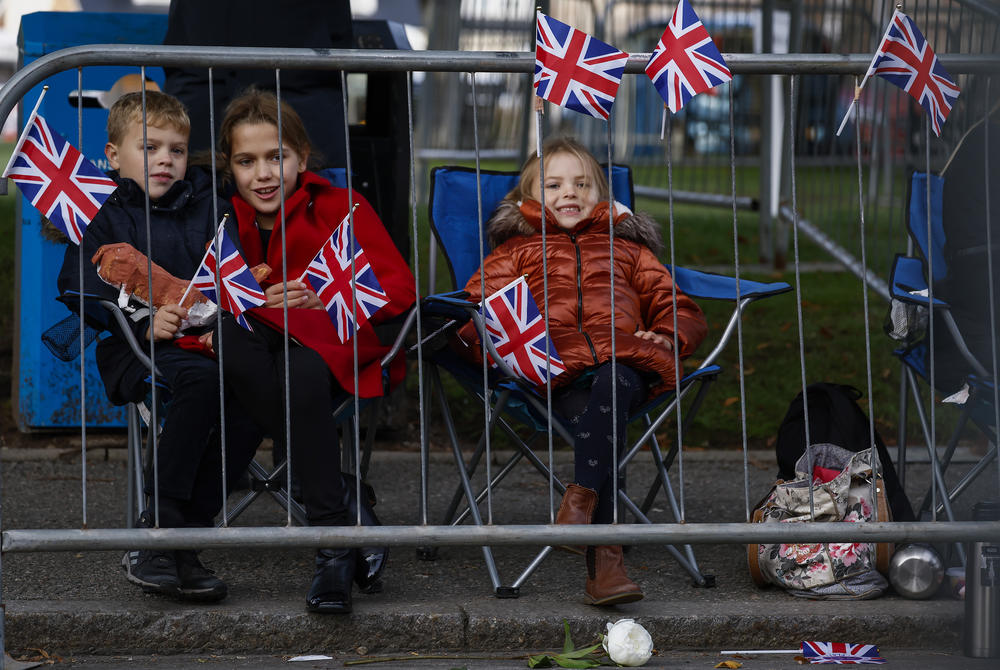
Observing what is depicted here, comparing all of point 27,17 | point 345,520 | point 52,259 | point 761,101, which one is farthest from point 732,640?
point 761,101

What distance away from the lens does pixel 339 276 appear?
3.97 metres

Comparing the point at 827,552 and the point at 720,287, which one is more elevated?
the point at 720,287

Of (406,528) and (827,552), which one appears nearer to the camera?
(406,528)

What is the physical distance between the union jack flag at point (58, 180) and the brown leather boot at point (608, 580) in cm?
168

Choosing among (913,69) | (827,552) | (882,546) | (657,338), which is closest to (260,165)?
(657,338)

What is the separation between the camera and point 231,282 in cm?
383

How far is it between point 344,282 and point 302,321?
19 centimetres

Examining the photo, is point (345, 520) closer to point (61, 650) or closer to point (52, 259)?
point (61, 650)

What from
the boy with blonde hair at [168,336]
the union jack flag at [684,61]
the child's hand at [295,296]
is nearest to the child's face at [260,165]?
the boy with blonde hair at [168,336]

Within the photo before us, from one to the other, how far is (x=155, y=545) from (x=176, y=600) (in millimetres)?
346

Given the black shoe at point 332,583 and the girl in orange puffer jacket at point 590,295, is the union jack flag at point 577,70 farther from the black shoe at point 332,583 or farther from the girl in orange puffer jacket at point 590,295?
the black shoe at point 332,583

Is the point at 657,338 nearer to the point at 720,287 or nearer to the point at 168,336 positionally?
the point at 720,287

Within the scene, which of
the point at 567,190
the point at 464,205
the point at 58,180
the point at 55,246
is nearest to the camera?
the point at 58,180

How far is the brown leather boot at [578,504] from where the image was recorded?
397cm
